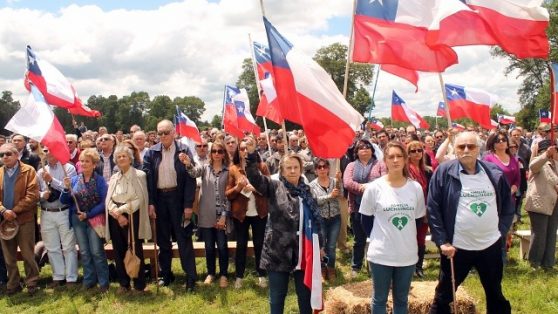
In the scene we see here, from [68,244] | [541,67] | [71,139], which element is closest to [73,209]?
[68,244]

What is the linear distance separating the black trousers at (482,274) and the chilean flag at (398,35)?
7.32ft

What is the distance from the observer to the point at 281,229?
14.7ft

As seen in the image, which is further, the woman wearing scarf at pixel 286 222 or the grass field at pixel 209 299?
the grass field at pixel 209 299

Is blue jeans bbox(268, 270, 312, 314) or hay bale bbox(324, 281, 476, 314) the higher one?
blue jeans bbox(268, 270, 312, 314)

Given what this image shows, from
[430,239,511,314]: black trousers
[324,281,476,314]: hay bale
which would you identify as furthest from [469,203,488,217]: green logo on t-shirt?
[324,281,476,314]: hay bale

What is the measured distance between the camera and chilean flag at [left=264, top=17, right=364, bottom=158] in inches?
182

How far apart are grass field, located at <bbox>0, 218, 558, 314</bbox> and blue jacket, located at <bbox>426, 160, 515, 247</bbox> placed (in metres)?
1.50

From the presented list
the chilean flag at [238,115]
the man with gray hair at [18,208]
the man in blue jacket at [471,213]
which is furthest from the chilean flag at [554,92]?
the man with gray hair at [18,208]

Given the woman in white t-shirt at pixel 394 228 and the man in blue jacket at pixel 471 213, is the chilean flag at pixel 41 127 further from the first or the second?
the man in blue jacket at pixel 471 213

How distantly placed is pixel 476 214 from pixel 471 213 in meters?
0.04

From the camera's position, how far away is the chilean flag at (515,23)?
5.19 meters

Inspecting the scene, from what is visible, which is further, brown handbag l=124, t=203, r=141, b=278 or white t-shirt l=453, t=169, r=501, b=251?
brown handbag l=124, t=203, r=141, b=278

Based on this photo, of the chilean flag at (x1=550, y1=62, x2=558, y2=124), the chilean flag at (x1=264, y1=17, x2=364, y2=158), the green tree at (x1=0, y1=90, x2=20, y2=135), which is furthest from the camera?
the green tree at (x1=0, y1=90, x2=20, y2=135)

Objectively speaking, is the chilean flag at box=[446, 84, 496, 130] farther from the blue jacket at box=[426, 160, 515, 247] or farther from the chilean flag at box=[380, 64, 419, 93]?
the blue jacket at box=[426, 160, 515, 247]
